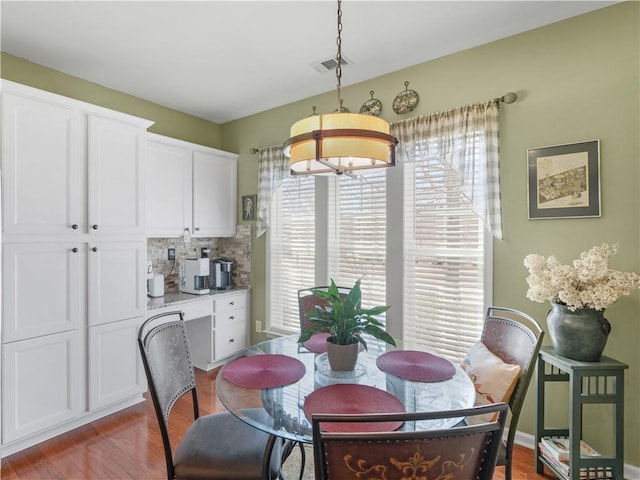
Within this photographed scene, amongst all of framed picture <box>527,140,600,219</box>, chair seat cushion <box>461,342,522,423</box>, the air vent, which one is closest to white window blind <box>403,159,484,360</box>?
framed picture <box>527,140,600,219</box>

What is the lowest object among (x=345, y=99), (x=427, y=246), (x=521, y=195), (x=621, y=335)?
(x=621, y=335)

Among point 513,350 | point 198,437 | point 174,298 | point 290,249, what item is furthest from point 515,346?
point 174,298

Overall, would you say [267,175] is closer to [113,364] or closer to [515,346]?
[113,364]

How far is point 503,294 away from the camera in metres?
2.32

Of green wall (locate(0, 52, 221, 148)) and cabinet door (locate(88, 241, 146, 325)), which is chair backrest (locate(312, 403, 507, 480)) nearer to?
cabinet door (locate(88, 241, 146, 325))

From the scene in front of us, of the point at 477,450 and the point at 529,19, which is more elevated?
the point at 529,19

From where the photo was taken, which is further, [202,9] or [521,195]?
[521,195]

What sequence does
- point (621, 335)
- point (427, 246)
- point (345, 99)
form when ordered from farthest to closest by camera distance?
point (345, 99)
point (427, 246)
point (621, 335)

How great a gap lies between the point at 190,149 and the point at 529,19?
292cm

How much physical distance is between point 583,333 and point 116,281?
9.91ft

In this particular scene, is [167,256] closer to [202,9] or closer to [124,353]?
[124,353]

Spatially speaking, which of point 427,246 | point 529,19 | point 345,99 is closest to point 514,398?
point 427,246

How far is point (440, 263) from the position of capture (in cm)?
257

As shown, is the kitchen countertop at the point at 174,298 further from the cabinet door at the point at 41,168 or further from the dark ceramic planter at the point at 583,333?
the dark ceramic planter at the point at 583,333
